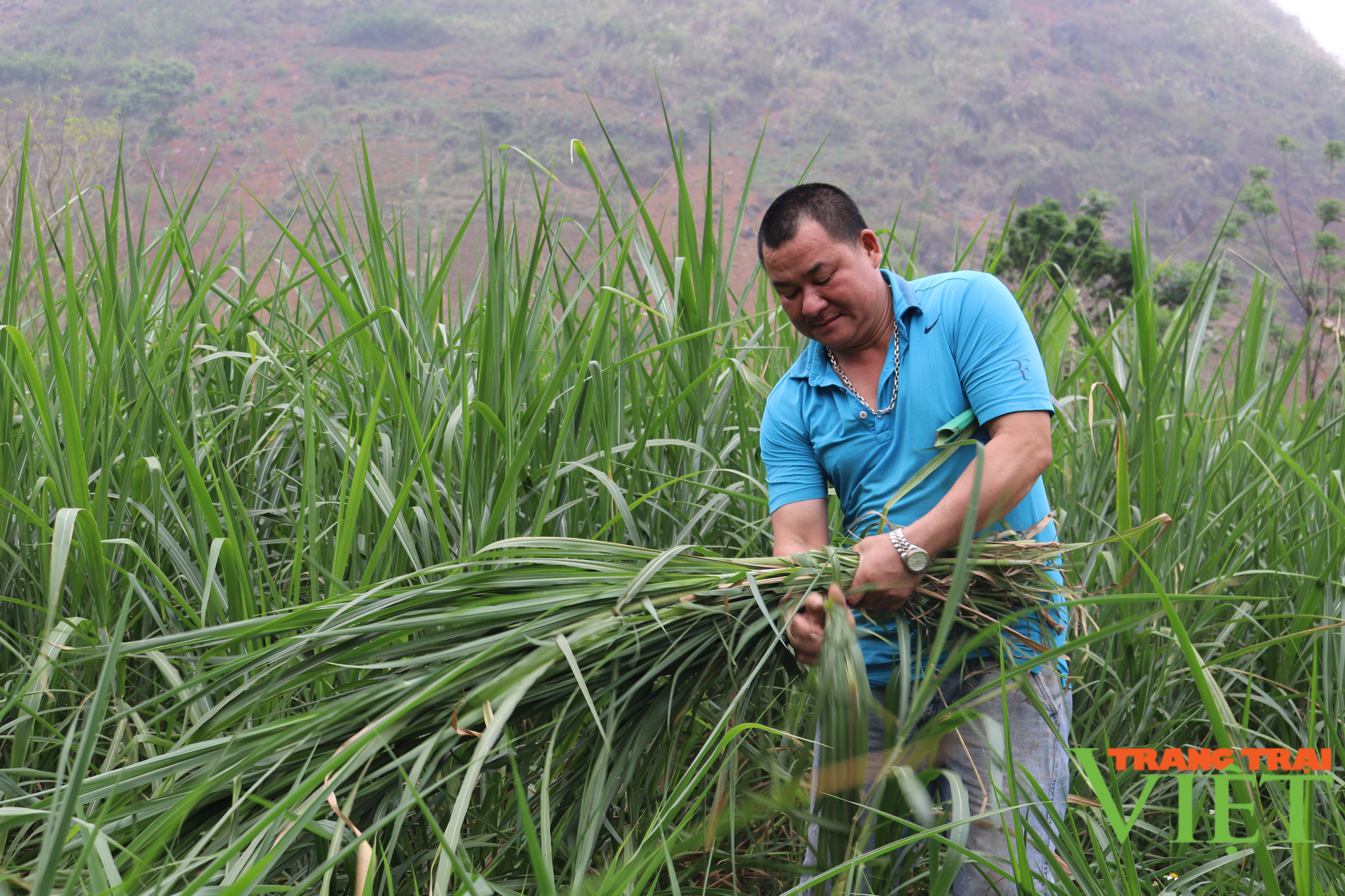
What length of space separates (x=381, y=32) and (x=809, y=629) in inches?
2987

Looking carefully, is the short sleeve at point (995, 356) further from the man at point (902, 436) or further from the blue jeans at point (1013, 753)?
the blue jeans at point (1013, 753)

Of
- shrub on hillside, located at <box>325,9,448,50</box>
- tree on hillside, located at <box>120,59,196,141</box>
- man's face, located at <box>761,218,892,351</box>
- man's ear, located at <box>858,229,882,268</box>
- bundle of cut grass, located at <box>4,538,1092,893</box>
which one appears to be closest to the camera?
bundle of cut grass, located at <box>4,538,1092,893</box>

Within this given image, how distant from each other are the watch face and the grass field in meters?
0.18

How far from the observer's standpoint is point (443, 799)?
1.26m

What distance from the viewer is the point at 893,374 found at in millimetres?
1514

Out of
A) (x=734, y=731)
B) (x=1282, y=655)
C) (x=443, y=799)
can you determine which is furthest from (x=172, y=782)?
(x=1282, y=655)

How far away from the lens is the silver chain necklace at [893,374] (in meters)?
1.50

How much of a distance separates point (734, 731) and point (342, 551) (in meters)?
0.73

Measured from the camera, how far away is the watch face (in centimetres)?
125

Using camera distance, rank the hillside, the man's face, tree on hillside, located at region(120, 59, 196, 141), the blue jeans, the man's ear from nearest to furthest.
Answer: the blue jeans, the man's face, the man's ear, tree on hillside, located at region(120, 59, 196, 141), the hillside

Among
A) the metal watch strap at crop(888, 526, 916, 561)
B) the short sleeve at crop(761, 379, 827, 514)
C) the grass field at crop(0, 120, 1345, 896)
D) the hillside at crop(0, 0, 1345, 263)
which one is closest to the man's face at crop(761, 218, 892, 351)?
the short sleeve at crop(761, 379, 827, 514)

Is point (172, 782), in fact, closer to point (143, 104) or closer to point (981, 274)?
point (981, 274)

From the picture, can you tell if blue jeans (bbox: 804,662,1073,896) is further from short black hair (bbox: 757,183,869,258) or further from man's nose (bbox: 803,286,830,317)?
short black hair (bbox: 757,183,869,258)

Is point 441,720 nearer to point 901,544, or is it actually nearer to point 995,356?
point 901,544
